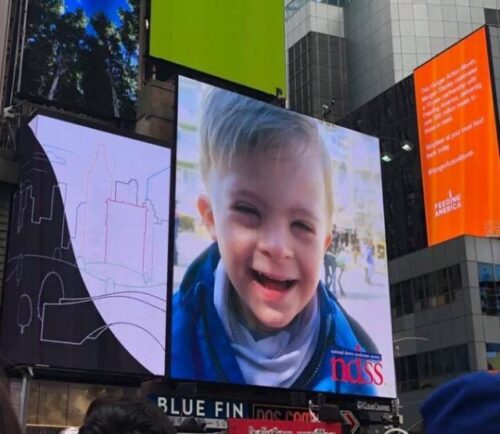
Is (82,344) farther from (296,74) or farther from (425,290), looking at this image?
(296,74)

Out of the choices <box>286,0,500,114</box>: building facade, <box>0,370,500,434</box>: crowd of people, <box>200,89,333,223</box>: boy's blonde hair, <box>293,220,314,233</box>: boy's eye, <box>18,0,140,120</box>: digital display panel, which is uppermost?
<box>286,0,500,114</box>: building facade

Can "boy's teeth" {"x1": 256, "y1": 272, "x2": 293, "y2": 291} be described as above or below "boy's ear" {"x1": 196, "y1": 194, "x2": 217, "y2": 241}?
below

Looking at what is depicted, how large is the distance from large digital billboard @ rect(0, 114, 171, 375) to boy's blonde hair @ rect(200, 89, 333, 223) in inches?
101

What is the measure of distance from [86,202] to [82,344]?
3.57 m

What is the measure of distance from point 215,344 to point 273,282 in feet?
9.56

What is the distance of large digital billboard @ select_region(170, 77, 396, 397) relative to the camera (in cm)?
2169

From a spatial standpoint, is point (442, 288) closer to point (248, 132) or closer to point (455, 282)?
point (455, 282)

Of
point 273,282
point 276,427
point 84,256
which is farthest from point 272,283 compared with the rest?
point 276,427

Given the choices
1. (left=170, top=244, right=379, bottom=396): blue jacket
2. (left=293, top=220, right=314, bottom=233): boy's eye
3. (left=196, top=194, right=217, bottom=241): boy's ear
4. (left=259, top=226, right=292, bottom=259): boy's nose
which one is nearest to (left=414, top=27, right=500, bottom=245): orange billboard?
(left=293, top=220, right=314, bottom=233): boy's eye

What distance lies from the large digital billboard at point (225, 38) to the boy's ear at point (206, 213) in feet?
18.5

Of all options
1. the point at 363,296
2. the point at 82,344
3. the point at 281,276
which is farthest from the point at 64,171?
the point at 363,296

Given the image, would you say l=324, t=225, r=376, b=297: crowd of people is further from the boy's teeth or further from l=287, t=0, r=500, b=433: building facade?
l=287, t=0, r=500, b=433: building facade

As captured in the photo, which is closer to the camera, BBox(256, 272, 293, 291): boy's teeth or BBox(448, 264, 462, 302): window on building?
BBox(256, 272, 293, 291): boy's teeth

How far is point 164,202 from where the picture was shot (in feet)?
Result: 71.0
